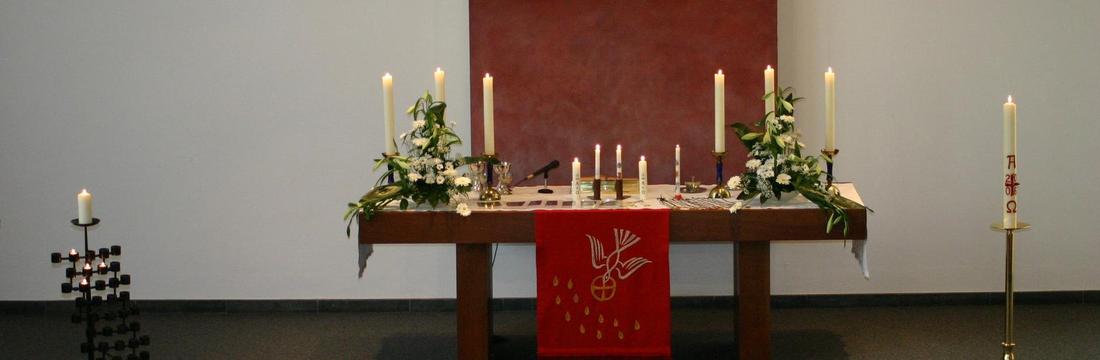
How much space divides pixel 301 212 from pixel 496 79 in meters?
1.21

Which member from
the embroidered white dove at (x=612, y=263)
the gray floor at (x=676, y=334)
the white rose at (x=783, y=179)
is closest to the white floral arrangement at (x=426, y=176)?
the embroidered white dove at (x=612, y=263)

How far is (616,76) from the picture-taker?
5309 millimetres

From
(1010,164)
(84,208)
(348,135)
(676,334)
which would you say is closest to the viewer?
(1010,164)

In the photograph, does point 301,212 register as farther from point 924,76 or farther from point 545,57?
point 924,76

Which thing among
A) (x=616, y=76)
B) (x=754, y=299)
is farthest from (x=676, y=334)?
(x=616, y=76)

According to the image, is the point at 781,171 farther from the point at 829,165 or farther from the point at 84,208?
the point at 84,208

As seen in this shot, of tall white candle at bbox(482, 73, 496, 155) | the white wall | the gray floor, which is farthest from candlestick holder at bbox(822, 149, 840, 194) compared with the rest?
the white wall

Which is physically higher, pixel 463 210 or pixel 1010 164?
pixel 1010 164

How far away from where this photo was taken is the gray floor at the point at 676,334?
464 cm

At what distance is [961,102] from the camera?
17.6 feet

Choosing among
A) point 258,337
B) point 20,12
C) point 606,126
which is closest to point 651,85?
point 606,126

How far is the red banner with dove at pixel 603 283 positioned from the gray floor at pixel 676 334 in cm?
67

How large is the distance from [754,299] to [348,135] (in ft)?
7.73

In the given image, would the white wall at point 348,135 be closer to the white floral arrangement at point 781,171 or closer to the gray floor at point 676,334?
the gray floor at point 676,334
